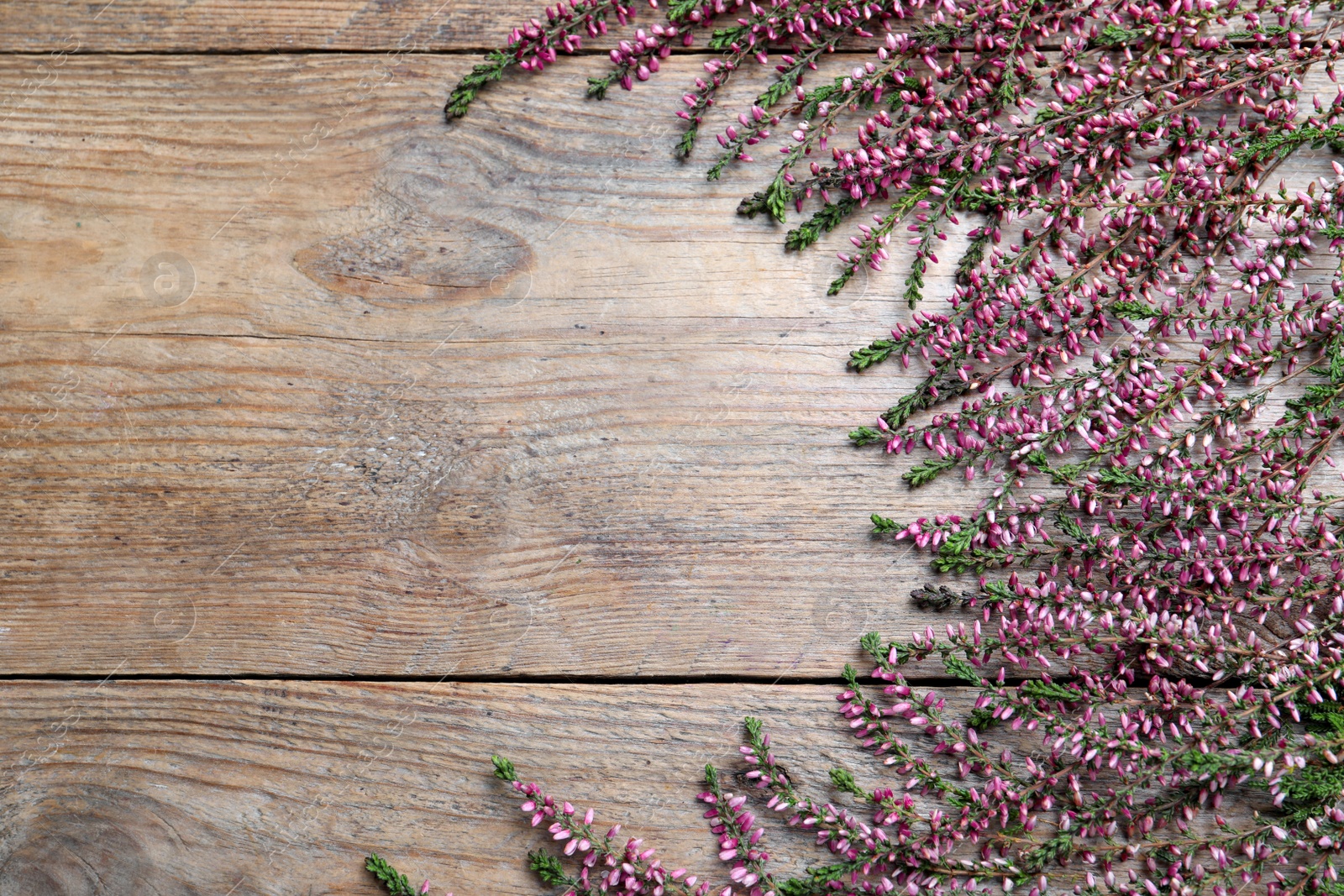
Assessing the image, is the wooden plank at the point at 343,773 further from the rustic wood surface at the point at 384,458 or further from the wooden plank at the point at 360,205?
the wooden plank at the point at 360,205

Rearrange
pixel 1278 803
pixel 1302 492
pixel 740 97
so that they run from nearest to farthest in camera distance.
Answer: pixel 1278 803 → pixel 1302 492 → pixel 740 97

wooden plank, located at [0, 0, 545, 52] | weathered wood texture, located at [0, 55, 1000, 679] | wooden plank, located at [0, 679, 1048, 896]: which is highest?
wooden plank, located at [0, 0, 545, 52]

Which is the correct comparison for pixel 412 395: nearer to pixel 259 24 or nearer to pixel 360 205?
pixel 360 205

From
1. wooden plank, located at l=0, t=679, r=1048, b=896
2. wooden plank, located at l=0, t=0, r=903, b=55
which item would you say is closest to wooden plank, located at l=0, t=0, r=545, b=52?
wooden plank, located at l=0, t=0, r=903, b=55

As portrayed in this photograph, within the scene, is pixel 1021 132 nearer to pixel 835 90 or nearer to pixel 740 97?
pixel 835 90

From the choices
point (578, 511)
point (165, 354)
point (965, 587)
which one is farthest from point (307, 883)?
point (965, 587)

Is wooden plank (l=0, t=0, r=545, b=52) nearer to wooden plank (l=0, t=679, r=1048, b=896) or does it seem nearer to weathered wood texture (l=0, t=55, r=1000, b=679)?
weathered wood texture (l=0, t=55, r=1000, b=679)

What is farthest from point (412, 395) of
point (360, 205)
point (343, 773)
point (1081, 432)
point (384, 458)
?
point (1081, 432)

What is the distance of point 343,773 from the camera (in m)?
1.21

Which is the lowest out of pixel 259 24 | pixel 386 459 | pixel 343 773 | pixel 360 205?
pixel 343 773

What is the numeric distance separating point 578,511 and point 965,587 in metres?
0.56

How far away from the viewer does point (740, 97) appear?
132cm

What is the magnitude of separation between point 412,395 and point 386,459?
Result: 101 mm

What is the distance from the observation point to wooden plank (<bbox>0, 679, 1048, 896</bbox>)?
119 centimetres
